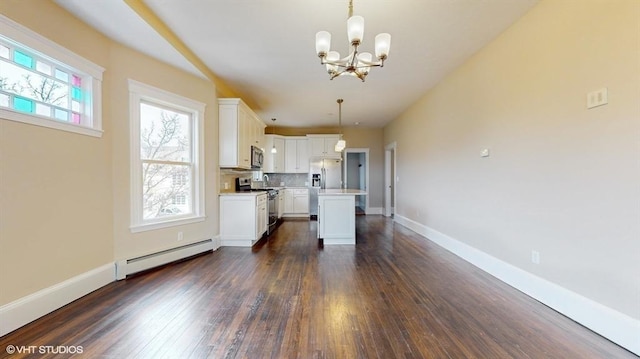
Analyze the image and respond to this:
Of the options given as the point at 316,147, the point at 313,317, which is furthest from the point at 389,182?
the point at 313,317

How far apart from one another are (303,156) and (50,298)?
238 inches

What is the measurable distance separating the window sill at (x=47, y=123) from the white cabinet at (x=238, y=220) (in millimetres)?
2025

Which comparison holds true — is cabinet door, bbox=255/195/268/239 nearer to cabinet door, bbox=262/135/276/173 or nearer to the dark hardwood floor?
the dark hardwood floor

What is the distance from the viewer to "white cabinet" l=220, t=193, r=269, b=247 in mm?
4352

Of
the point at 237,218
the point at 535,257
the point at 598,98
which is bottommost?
the point at 535,257

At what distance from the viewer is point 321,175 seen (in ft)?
25.0

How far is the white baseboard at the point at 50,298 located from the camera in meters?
1.91

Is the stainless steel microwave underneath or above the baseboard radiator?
above

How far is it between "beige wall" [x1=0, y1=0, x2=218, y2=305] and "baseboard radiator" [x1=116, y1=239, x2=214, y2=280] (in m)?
0.09

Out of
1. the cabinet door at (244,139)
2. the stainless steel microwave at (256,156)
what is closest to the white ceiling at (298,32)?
the cabinet door at (244,139)

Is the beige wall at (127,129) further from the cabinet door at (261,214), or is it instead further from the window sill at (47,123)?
the cabinet door at (261,214)

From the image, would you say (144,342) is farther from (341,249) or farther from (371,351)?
(341,249)

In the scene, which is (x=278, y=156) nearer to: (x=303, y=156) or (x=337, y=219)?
(x=303, y=156)

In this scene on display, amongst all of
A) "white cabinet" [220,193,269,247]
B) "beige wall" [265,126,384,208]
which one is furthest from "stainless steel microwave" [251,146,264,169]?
"beige wall" [265,126,384,208]
